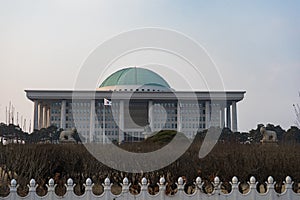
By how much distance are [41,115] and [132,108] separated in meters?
14.2

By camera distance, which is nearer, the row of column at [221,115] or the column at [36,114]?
the column at [36,114]

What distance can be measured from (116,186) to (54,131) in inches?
1437

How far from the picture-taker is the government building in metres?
60.0

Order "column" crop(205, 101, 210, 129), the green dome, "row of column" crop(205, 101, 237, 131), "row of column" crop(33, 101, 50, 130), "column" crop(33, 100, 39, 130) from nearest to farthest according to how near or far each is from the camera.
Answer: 1. "column" crop(33, 100, 39, 130)
2. "row of column" crop(33, 101, 50, 130)
3. "row of column" crop(205, 101, 237, 131)
4. "column" crop(205, 101, 210, 129)
5. the green dome

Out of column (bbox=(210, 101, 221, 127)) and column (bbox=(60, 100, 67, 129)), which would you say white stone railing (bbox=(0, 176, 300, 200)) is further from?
column (bbox=(60, 100, 67, 129))

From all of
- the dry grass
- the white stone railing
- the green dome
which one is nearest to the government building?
the green dome

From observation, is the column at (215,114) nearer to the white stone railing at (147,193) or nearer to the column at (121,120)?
the column at (121,120)

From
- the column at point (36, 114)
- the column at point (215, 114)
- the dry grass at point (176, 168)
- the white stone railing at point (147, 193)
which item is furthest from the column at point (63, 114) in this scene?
the white stone railing at point (147, 193)

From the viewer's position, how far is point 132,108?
2586 inches

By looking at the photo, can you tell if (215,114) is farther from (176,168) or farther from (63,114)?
(176,168)

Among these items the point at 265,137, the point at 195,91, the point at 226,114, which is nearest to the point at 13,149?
the point at 265,137

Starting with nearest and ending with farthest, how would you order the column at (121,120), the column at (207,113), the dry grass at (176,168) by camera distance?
1. the dry grass at (176,168)
2. the column at (121,120)
3. the column at (207,113)

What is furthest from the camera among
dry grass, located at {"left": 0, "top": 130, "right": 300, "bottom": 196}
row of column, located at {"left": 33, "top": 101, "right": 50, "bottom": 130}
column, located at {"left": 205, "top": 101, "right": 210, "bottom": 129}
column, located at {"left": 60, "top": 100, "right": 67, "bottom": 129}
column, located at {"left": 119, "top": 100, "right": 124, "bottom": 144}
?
column, located at {"left": 205, "top": 101, "right": 210, "bottom": 129}

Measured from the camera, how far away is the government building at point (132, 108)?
197 ft
